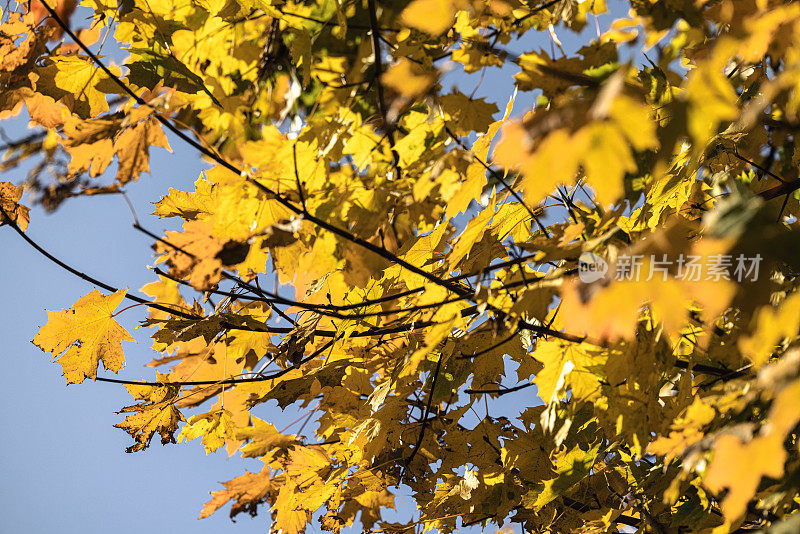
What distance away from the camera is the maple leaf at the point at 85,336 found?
72.8 inches

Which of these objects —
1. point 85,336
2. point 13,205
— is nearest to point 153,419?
point 85,336

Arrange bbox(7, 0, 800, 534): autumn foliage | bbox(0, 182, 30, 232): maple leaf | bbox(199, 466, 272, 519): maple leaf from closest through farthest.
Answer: bbox(7, 0, 800, 534): autumn foliage → bbox(0, 182, 30, 232): maple leaf → bbox(199, 466, 272, 519): maple leaf

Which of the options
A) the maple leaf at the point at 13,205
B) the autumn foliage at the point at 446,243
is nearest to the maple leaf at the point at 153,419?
the autumn foliage at the point at 446,243

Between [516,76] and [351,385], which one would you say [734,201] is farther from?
[351,385]

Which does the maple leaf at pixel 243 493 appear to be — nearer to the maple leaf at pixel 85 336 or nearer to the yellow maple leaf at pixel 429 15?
the maple leaf at pixel 85 336

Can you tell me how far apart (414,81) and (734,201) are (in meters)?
0.63

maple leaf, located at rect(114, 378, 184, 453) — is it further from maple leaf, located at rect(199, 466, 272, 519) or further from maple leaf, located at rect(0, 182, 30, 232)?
maple leaf, located at rect(0, 182, 30, 232)

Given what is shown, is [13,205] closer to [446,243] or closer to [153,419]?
[153,419]

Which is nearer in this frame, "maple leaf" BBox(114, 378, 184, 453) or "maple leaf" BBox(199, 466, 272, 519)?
"maple leaf" BBox(114, 378, 184, 453)

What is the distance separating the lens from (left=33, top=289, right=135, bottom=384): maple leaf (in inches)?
72.8

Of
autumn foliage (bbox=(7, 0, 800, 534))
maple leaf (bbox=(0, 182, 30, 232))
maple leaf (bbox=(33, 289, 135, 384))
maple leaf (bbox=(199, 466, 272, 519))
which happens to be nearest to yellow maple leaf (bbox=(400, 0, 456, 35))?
autumn foliage (bbox=(7, 0, 800, 534))

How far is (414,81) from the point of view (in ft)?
3.65

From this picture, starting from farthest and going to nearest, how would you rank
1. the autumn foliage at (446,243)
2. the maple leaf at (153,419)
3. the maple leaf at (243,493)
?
the maple leaf at (243,493)
the maple leaf at (153,419)
the autumn foliage at (446,243)

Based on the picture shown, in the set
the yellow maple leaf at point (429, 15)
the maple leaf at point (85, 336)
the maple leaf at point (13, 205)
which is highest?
the maple leaf at point (13, 205)
